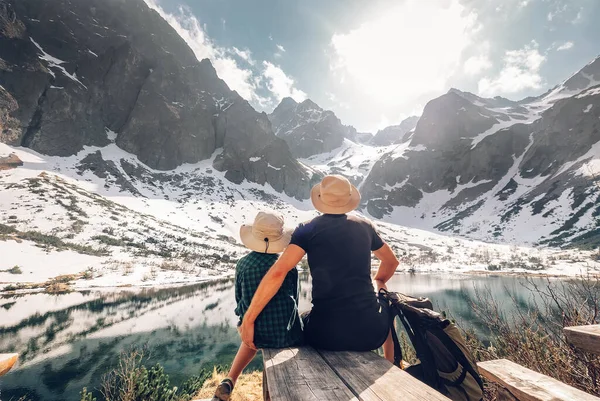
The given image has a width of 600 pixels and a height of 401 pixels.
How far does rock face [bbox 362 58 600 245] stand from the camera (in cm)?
8106

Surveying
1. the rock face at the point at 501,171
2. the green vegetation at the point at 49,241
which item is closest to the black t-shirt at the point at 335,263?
the green vegetation at the point at 49,241

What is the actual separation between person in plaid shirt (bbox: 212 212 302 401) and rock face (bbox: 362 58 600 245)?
86.5 m

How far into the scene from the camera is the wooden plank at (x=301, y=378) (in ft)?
5.00

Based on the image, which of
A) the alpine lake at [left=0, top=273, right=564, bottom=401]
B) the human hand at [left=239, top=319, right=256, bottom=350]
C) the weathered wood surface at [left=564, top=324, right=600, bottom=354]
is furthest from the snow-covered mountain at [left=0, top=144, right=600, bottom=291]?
the human hand at [left=239, top=319, right=256, bottom=350]

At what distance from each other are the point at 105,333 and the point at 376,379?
21.6m

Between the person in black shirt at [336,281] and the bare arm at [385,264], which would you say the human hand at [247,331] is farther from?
Result: the bare arm at [385,264]

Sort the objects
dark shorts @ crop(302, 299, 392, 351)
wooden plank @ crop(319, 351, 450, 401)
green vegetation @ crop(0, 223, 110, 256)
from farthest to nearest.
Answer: green vegetation @ crop(0, 223, 110, 256) < dark shorts @ crop(302, 299, 392, 351) < wooden plank @ crop(319, 351, 450, 401)

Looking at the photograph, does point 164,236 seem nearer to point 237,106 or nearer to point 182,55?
point 237,106

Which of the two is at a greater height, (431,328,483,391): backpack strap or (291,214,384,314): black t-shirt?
(291,214,384,314): black t-shirt

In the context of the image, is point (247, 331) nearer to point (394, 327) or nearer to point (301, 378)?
point (301, 378)

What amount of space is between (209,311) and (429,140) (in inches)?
6222

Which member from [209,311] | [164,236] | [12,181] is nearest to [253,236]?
[209,311]

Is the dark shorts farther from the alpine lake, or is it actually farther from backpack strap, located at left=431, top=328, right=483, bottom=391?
the alpine lake

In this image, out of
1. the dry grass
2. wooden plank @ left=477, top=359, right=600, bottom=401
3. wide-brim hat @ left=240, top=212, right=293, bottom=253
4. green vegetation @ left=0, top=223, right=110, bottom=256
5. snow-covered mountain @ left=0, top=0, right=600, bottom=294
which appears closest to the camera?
wooden plank @ left=477, top=359, right=600, bottom=401
